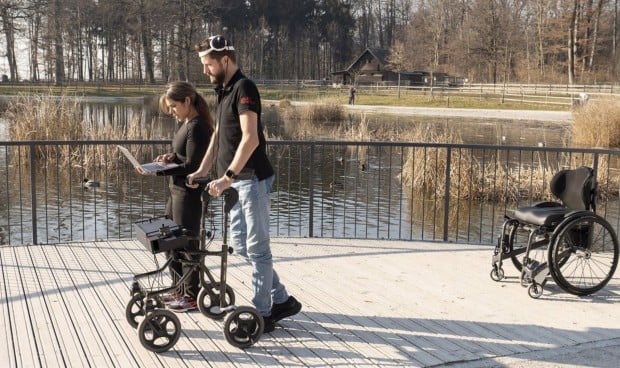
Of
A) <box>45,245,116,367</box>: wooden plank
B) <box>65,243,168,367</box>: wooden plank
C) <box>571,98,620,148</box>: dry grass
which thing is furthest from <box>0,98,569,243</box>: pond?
<box>571,98,620,148</box>: dry grass

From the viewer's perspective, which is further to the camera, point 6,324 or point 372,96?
point 372,96

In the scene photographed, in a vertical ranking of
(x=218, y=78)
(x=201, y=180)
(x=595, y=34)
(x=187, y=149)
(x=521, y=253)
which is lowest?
(x=521, y=253)

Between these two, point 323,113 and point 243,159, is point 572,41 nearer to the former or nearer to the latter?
point 323,113

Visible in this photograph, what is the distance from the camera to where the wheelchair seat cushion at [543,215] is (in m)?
5.12

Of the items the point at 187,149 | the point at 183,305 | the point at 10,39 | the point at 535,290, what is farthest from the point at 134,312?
the point at 10,39

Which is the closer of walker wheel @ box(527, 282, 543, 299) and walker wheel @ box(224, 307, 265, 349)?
walker wheel @ box(224, 307, 265, 349)

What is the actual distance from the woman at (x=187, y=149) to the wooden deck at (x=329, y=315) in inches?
25.4

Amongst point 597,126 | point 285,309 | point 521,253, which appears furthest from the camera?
point 597,126

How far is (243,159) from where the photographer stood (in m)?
3.97

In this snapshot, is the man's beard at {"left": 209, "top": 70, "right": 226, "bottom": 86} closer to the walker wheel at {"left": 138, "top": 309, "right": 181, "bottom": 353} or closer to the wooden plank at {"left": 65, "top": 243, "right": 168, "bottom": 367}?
the walker wheel at {"left": 138, "top": 309, "right": 181, "bottom": 353}

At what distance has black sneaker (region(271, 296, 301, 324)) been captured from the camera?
4.46 meters

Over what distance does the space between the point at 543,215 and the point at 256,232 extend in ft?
7.33

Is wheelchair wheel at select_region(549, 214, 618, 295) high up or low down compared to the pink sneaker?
→ up

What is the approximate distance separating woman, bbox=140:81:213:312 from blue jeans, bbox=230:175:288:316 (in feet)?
1.37
